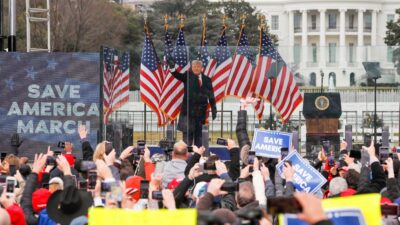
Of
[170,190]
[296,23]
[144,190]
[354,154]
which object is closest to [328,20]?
[296,23]

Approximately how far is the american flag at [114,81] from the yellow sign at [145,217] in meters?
16.5

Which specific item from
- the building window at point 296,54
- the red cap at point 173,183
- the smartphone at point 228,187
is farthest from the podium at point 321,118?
the smartphone at point 228,187

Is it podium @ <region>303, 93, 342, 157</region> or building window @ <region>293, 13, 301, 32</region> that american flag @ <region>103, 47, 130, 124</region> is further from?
building window @ <region>293, 13, 301, 32</region>

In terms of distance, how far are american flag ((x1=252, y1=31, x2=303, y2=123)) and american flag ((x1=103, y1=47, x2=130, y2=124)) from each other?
242cm

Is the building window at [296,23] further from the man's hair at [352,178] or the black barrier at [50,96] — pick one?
the man's hair at [352,178]

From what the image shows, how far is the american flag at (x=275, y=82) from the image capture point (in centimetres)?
2594

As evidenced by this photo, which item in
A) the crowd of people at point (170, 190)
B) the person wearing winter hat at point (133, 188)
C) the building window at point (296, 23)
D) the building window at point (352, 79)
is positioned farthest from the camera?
the building window at point (296, 23)

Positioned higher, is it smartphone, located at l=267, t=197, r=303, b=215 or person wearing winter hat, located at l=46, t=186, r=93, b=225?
smartphone, located at l=267, t=197, r=303, b=215

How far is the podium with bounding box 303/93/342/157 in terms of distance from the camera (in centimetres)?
2491

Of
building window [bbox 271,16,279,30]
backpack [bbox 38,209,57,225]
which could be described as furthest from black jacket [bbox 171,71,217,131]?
building window [bbox 271,16,279,30]

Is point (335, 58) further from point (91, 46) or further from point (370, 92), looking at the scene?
point (91, 46)

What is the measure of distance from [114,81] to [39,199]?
13437 millimetres

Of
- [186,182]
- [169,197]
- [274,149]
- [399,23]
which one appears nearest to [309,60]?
[274,149]

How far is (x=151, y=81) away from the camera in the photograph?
87.9 ft
